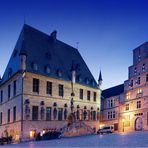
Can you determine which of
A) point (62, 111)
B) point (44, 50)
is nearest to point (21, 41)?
point (44, 50)

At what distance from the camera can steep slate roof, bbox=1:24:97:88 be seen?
4709 cm

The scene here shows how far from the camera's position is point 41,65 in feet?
157

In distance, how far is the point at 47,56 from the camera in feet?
→ 166

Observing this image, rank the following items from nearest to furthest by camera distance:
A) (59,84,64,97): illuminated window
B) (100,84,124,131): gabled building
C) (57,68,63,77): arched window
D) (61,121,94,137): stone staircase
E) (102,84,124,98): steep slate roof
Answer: (61,121,94,137): stone staircase → (59,84,64,97): illuminated window → (57,68,63,77): arched window → (100,84,124,131): gabled building → (102,84,124,98): steep slate roof

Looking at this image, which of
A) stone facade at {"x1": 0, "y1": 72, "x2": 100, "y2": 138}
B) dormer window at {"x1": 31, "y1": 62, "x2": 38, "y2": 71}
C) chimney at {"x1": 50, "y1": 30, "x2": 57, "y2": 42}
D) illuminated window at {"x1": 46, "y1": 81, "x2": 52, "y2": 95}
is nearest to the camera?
stone facade at {"x1": 0, "y1": 72, "x2": 100, "y2": 138}

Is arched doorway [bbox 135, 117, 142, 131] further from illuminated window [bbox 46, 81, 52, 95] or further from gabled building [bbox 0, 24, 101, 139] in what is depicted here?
illuminated window [bbox 46, 81, 52, 95]

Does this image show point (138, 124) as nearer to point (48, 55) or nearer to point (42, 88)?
point (42, 88)

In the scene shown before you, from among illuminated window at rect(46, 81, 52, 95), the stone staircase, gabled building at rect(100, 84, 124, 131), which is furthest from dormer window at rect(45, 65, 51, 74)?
gabled building at rect(100, 84, 124, 131)

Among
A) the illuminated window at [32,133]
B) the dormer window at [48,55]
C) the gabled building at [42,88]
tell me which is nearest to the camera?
the illuminated window at [32,133]

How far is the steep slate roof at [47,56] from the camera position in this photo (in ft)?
155

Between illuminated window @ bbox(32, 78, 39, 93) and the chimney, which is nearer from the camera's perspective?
illuminated window @ bbox(32, 78, 39, 93)

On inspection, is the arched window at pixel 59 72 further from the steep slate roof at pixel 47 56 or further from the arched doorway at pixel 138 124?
the arched doorway at pixel 138 124

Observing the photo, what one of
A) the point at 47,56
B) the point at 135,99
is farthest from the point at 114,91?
the point at 47,56

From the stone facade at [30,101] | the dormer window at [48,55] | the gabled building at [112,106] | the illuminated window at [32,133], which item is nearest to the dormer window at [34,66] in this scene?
the stone facade at [30,101]
